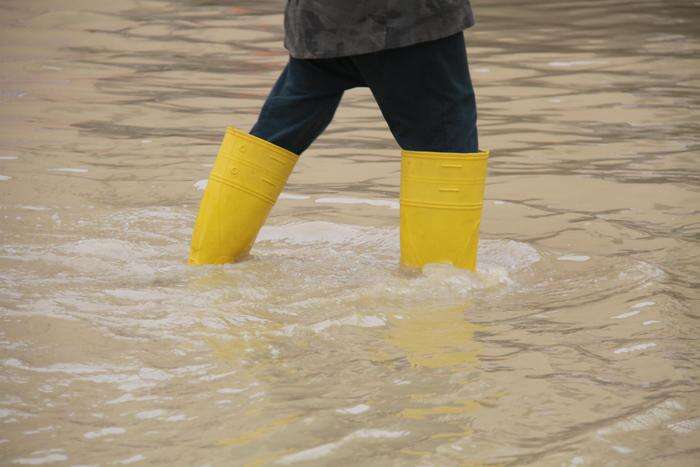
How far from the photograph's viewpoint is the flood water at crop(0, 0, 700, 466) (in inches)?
83.4

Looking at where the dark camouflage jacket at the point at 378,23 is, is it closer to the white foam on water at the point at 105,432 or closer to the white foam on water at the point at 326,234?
the white foam on water at the point at 326,234

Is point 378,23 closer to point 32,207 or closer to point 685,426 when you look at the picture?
point 685,426

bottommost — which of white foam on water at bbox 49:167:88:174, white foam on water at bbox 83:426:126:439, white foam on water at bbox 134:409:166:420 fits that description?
white foam on water at bbox 134:409:166:420

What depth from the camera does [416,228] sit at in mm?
2979

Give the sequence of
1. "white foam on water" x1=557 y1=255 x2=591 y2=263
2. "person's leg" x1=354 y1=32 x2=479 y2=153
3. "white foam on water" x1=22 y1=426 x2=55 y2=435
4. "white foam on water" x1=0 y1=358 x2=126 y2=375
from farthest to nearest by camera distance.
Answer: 1. "white foam on water" x1=557 y1=255 x2=591 y2=263
2. "person's leg" x1=354 y1=32 x2=479 y2=153
3. "white foam on water" x1=0 y1=358 x2=126 y2=375
4. "white foam on water" x1=22 y1=426 x2=55 y2=435

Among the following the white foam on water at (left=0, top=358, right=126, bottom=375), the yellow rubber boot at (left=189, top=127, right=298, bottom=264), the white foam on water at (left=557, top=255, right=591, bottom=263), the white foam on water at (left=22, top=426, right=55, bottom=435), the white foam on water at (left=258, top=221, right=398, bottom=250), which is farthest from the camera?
the white foam on water at (left=258, top=221, right=398, bottom=250)

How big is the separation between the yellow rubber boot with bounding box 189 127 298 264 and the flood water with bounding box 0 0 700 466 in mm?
74

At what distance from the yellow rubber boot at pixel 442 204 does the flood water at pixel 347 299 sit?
6cm

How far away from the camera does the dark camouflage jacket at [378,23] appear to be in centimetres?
278

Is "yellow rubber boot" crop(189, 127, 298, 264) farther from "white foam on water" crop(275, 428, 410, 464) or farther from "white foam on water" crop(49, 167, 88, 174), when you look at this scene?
"white foam on water" crop(49, 167, 88, 174)

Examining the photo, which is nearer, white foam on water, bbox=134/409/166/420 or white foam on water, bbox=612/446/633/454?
white foam on water, bbox=612/446/633/454

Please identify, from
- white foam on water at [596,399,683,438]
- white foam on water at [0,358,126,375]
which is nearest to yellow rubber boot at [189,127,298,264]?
white foam on water at [0,358,126,375]

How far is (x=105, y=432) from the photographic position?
2096 mm

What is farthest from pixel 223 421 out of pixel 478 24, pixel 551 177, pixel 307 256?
pixel 478 24
